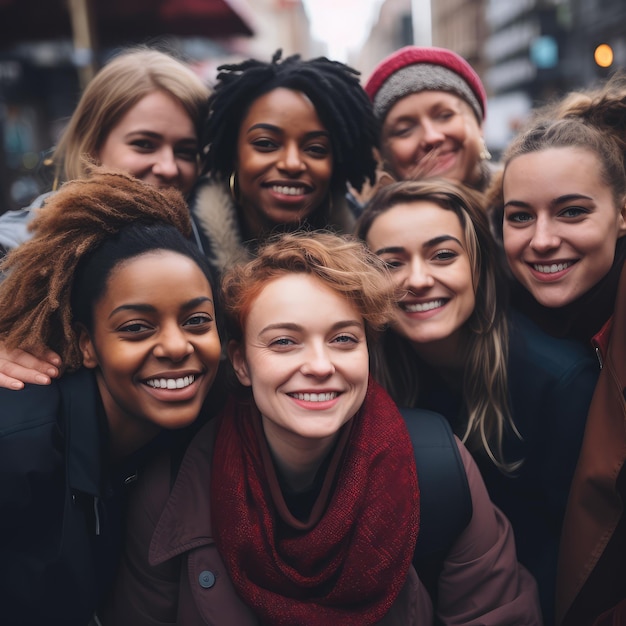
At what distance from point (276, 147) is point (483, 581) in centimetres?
200

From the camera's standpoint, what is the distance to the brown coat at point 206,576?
6.89 feet

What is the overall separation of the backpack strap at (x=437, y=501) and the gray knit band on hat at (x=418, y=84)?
2175 millimetres

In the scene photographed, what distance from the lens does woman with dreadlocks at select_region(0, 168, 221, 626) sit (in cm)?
194

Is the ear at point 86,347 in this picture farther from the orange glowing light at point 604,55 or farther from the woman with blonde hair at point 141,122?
the orange glowing light at point 604,55

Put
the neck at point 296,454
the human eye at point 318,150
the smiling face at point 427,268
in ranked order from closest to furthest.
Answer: the neck at point 296,454 → the smiling face at point 427,268 → the human eye at point 318,150

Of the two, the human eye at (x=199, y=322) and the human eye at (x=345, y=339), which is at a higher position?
the human eye at (x=199, y=322)

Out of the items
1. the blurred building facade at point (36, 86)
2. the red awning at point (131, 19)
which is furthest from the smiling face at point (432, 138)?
the blurred building facade at point (36, 86)

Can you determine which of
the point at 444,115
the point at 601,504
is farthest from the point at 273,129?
the point at 601,504

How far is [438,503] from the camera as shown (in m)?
2.18

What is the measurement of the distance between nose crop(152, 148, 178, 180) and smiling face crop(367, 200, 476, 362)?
42.3 inches

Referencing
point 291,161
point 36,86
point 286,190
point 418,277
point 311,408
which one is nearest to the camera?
point 311,408

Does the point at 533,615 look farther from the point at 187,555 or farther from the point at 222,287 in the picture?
the point at 222,287

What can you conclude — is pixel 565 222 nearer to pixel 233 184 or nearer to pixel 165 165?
pixel 233 184

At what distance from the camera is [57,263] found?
2.10m
